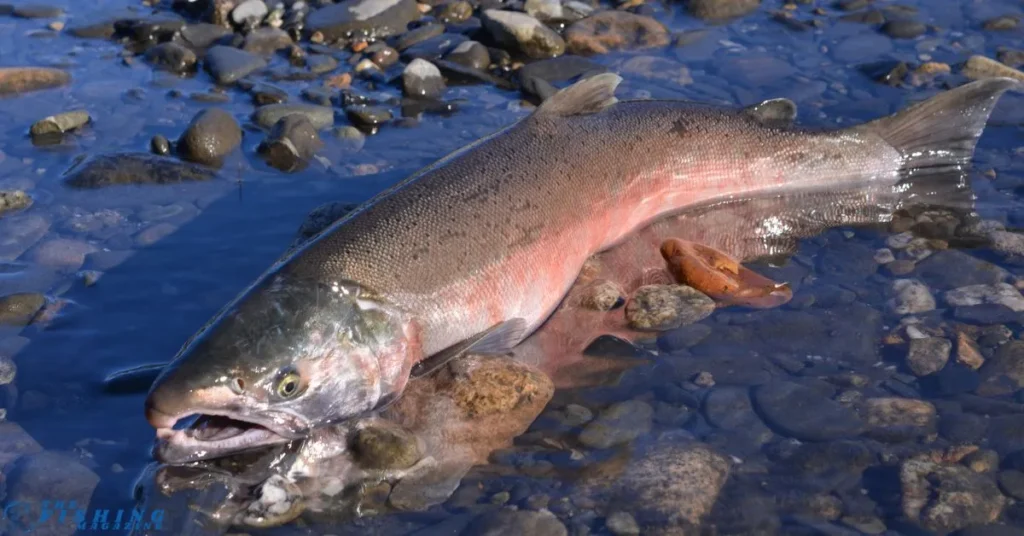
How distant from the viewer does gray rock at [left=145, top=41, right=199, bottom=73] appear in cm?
866

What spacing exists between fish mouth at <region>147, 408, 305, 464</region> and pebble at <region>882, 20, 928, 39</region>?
6.63 metres

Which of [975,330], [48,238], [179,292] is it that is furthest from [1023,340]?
[48,238]

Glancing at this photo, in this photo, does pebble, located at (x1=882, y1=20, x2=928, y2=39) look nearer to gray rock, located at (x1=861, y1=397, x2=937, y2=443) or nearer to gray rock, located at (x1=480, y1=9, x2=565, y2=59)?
gray rock, located at (x1=480, y1=9, x2=565, y2=59)

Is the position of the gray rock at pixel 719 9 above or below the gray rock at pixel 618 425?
below

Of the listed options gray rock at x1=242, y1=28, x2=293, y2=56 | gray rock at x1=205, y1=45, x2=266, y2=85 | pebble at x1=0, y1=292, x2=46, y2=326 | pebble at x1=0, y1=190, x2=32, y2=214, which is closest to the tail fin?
gray rock at x1=205, y1=45, x2=266, y2=85

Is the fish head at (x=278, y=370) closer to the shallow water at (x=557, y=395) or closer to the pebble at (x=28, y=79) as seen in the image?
the shallow water at (x=557, y=395)

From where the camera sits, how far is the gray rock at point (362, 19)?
9188 millimetres

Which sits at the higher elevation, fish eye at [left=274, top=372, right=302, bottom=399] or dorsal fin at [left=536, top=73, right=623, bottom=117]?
dorsal fin at [left=536, top=73, right=623, bottom=117]

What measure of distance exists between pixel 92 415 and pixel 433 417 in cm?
154

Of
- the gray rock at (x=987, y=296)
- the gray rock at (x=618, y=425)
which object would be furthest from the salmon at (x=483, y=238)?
the gray rock at (x=987, y=296)

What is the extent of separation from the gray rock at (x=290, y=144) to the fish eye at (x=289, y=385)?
9.73 ft

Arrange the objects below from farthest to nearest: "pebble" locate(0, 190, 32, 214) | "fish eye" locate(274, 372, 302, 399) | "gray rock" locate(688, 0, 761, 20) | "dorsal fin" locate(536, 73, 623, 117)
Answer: "gray rock" locate(688, 0, 761, 20), "pebble" locate(0, 190, 32, 214), "dorsal fin" locate(536, 73, 623, 117), "fish eye" locate(274, 372, 302, 399)

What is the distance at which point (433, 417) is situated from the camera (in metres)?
4.77

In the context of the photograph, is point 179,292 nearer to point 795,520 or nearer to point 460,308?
point 460,308
